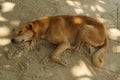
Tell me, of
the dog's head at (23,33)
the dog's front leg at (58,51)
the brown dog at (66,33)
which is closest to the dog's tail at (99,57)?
the brown dog at (66,33)

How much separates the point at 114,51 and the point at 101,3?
150cm

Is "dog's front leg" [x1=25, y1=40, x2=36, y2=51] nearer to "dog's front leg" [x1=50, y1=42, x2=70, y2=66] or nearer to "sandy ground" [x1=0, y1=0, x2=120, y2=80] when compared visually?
"sandy ground" [x1=0, y1=0, x2=120, y2=80]

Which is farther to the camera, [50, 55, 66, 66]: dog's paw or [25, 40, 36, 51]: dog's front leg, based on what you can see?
[25, 40, 36, 51]: dog's front leg

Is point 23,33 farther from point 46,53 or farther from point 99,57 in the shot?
point 99,57

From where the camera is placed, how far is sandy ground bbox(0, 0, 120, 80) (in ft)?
14.8

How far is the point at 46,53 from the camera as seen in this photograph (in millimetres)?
4824

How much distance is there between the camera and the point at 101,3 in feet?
20.7

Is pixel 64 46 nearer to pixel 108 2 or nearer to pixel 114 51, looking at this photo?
pixel 114 51

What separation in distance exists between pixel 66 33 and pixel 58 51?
45 centimetres

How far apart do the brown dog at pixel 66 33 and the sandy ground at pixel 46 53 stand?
124mm

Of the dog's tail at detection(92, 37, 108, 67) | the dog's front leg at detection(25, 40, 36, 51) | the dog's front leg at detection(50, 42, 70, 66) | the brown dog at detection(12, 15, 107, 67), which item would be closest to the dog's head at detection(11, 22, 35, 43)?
the brown dog at detection(12, 15, 107, 67)

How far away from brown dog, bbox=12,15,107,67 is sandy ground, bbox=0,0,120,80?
0.41 feet

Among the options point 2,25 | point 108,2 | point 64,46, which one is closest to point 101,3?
point 108,2

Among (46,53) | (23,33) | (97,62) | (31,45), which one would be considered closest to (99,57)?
(97,62)
